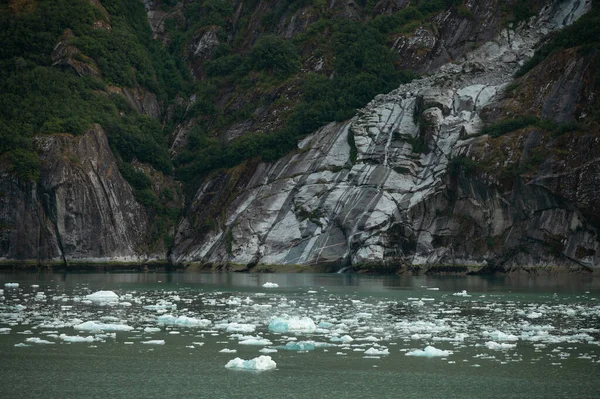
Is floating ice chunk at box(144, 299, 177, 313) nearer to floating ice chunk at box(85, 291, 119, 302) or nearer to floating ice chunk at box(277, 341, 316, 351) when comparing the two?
floating ice chunk at box(85, 291, 119, 302)

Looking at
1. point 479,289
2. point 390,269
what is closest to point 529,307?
point 479,289

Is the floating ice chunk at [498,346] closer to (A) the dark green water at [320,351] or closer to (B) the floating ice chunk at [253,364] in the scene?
(A) the dark green water at [320,351]

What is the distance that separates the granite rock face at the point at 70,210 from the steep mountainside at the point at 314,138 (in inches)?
7.9

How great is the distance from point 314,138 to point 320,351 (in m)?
72.8

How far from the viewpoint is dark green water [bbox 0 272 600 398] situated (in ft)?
64.8

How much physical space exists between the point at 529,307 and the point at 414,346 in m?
14.5

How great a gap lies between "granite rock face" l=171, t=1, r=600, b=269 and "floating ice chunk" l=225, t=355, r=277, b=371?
5509cm

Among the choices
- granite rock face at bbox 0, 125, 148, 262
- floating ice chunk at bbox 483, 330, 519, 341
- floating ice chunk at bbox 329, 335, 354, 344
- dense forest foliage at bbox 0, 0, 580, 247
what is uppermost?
dense forest foliage at bbox 0, 0, 580, 247

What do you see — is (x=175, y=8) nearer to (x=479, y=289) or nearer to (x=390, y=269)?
(x=390, y=269)

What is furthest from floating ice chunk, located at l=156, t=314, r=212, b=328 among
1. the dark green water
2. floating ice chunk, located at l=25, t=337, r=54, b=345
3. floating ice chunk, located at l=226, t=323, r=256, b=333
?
floating ice chunk, located at l=25, t=337, r=54, b=345

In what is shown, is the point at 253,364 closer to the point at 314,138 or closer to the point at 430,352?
the point at 430,352

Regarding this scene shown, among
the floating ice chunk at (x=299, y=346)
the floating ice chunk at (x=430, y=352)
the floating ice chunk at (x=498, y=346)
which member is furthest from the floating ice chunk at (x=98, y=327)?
the floating ice chunk at (x=498, y=346)

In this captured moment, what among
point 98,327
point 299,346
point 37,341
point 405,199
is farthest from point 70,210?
point 299,346

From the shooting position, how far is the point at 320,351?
2489 centimetres
